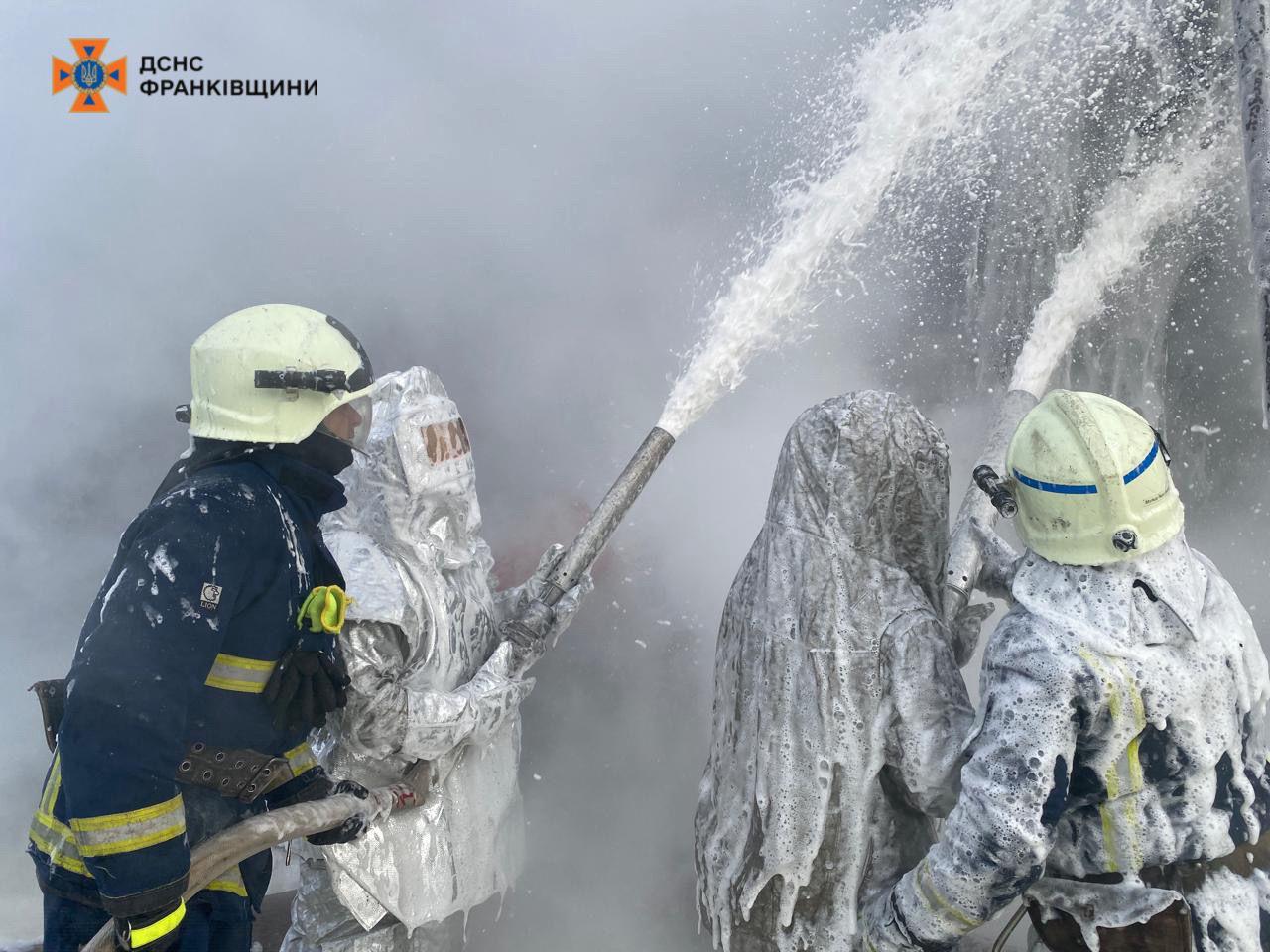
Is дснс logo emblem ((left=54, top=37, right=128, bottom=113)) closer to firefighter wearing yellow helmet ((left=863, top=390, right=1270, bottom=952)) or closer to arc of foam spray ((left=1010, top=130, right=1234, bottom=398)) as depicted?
arc of foam spray ((left=1010, top=130, right=1234, bottom=398))

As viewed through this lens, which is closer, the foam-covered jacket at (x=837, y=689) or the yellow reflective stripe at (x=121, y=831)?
the yellow reflective stripe at (x=121, y=831)

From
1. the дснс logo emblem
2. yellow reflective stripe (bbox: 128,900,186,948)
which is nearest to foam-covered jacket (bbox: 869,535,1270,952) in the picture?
yellow reflective stripe (bbox: 128,900,186,948)

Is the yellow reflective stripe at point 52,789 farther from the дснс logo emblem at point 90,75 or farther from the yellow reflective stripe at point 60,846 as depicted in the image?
the дснс logo emblem at point 90,75

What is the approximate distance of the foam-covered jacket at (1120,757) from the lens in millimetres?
1824

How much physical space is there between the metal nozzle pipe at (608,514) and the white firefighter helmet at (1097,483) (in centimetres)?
138

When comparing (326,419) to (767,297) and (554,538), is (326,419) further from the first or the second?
(554,538)

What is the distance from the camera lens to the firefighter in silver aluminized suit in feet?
9.04

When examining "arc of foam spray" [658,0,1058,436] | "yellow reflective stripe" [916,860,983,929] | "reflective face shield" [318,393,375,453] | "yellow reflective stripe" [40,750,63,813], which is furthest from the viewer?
"arc of foam spray" [658,0,1058,436]

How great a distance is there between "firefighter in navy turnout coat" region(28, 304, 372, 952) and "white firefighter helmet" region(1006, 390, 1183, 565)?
152cm

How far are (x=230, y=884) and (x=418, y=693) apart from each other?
2.32ft

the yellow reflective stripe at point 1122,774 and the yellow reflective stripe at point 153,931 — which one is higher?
the yellow reflective stripe at point 1122,774

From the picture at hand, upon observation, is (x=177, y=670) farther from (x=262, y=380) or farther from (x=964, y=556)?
(x=964, y=556)

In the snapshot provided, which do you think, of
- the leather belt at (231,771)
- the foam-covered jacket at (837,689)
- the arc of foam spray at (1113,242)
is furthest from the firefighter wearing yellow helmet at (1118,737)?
the arc of foam spray at (1113,242)

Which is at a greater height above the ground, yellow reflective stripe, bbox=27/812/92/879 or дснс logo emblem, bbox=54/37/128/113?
дснс logo emblem, bbox=54/37/128/113
